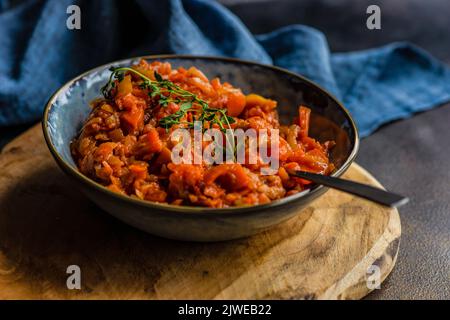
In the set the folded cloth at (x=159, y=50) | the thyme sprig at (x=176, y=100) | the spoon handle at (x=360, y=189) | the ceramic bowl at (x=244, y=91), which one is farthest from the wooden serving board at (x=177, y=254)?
the folded cloth at (x=159, y=50)

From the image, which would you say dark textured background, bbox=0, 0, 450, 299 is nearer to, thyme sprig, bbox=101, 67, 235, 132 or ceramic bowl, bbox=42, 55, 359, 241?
ceramic bowl, bbox=42, 55, 359, 241

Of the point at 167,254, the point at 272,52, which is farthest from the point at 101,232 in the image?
the point at 272,52

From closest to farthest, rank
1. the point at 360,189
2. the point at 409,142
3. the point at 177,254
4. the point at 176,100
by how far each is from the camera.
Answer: the point at 360,189
the point at 177,254
the point at 176,100
the point at 409,142

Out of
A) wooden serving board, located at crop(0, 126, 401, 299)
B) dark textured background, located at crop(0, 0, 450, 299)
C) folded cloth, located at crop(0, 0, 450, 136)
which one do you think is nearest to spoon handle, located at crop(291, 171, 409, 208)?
wooden serving board, located at crop(0, 126, 401, 299)

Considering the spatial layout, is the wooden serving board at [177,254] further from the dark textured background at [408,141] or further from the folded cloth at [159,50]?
the folded cloth at [159,50]

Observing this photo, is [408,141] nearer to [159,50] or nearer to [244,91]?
[244,91]

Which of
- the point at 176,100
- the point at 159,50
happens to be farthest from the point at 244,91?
the point at 159,50

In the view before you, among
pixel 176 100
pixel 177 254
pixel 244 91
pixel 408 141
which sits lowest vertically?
pixel 408 141
